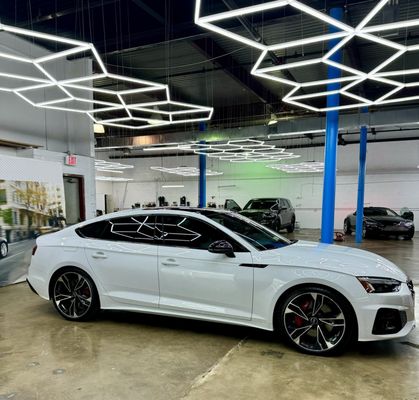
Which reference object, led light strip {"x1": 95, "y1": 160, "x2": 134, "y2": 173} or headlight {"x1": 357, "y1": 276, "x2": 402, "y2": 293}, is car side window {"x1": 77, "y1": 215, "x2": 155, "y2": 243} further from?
led light strip {"x1": 95, "y1": 160, "x2": 134, "y2": 173}

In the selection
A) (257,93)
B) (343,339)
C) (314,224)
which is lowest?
(314,224)

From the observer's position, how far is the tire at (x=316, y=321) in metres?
2.84

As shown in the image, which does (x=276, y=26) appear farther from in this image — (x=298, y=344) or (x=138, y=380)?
(x=138, y=380)

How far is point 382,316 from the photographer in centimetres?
278

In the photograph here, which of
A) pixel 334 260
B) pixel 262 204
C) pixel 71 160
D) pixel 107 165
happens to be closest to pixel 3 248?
pixel 71 160

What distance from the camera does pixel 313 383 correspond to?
2508mm

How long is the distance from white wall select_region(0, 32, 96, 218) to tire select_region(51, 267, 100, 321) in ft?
13.1

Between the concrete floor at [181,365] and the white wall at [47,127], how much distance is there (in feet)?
15.2

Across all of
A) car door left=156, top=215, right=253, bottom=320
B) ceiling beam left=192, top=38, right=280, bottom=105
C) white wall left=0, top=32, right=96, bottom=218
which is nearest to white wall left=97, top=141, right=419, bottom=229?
ceiling beam left=192, top=38, right=280, bottom=105

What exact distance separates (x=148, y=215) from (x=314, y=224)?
16691 millimetres

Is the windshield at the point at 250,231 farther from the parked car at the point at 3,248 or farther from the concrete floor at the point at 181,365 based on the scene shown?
the parked car at the point at 3,248

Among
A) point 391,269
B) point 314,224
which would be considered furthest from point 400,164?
point 391,269

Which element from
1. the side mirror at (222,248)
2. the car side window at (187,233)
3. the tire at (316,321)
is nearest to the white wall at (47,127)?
the car side window at (187,233)

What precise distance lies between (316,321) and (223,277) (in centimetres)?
93
